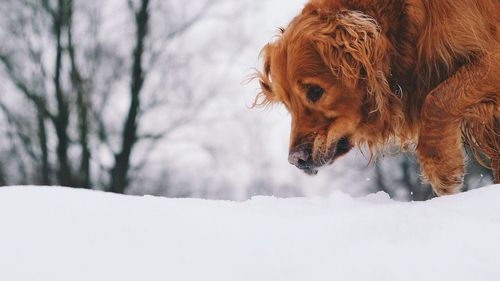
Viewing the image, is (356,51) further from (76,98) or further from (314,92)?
(76,98)

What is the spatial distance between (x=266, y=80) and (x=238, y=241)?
247 cm

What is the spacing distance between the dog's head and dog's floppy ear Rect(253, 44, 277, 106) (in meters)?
0.32

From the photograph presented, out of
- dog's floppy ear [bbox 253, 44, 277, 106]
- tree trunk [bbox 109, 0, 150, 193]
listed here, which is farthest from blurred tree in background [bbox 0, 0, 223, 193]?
dog's floppy ear [bbox 253, 44, 277, 106]

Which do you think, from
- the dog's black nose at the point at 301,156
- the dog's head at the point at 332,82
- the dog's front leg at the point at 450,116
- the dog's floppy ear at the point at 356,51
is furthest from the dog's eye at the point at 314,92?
the dog's front leg at the point at 450,116

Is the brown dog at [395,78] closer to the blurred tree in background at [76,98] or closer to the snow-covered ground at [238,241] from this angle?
the snow-covered ground at [238,241]

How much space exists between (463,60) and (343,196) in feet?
4.23

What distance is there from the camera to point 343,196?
3414 mm

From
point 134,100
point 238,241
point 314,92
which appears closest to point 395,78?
point 314,92

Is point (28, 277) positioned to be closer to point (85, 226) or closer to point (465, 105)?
point (85, 226)

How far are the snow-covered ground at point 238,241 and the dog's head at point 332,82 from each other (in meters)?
1.33

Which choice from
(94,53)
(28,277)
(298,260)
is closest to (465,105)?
(298,260)

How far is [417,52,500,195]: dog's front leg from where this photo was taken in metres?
3.86

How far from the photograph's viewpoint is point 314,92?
411cm

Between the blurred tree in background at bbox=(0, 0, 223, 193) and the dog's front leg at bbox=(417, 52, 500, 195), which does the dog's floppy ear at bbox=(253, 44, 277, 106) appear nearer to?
the dog's front leg at bbox=(417, 52, 500, 195)
